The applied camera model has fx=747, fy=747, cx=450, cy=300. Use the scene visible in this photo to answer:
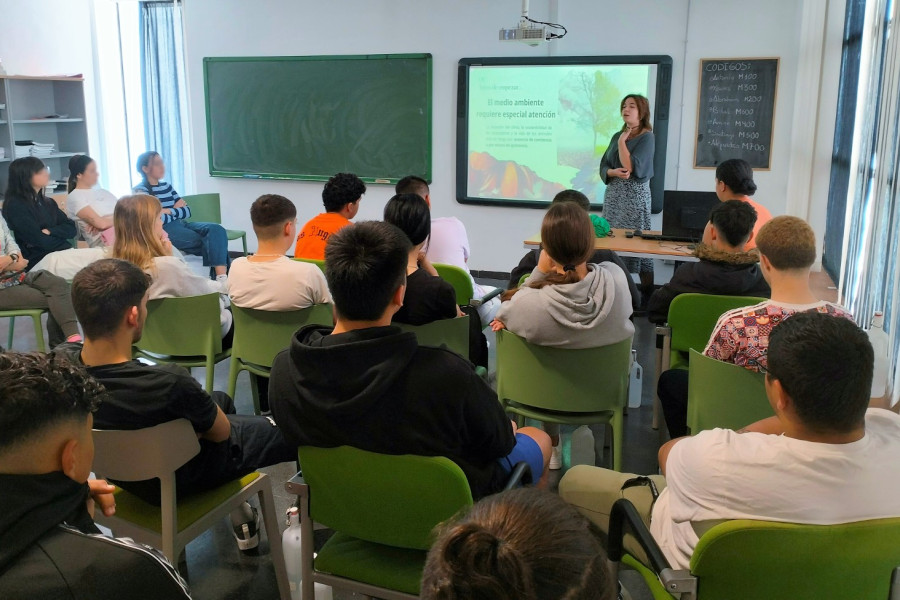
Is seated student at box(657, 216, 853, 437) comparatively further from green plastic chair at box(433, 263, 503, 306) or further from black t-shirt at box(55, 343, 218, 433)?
black t-shirt at box(55, 343, 218, 433)

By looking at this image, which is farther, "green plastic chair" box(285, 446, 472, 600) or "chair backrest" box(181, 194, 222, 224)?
"chair backrest" box(181, 194, 222, 224)

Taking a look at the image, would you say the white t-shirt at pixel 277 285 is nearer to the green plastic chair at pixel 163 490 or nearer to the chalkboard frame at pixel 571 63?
the green plastic chair at pixel 163 490

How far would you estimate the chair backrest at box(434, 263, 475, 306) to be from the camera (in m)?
3.73

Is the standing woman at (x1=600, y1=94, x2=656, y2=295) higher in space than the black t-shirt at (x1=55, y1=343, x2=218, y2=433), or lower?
higher

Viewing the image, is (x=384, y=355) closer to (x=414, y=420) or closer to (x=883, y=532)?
(x=414, y=420)

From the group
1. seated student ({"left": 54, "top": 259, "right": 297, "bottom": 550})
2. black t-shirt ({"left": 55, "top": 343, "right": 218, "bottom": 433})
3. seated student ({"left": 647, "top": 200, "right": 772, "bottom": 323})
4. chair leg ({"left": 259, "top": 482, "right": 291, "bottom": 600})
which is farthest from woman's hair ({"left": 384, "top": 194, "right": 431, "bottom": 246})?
black t-shirt ({"left": 55, "top": 343, "right": 218, "bottom": 433})

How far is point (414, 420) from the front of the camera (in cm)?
169

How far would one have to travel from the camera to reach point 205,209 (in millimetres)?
6973

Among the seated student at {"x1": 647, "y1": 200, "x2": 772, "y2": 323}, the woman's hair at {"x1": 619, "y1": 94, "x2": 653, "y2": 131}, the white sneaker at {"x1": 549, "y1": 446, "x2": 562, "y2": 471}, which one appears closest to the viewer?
the seated student at {"x1": 647, "y1": 200, "x2": 772, "y2": 323}

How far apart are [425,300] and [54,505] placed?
1.92 m

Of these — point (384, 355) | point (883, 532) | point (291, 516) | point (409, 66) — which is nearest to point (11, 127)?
point (409, 66)

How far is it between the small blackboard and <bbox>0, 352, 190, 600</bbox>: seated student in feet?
19.1

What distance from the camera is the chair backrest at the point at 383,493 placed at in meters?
1.62

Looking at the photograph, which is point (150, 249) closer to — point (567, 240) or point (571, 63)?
point (567, 240)
